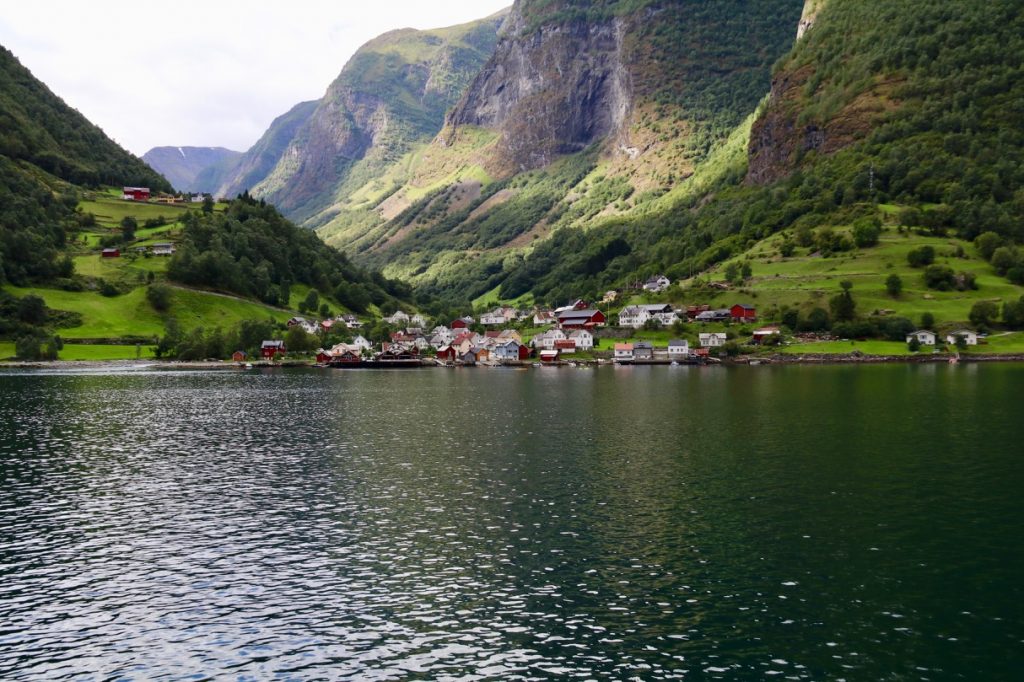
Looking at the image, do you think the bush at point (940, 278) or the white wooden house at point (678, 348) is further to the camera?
the bush at point (940, 278)

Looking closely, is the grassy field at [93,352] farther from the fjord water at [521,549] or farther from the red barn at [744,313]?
the red barn at [744,313]

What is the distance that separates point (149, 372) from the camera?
166750mm

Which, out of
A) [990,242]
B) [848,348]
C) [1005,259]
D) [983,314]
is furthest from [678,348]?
[990,242]

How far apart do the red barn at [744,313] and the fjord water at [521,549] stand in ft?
374

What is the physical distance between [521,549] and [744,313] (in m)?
169

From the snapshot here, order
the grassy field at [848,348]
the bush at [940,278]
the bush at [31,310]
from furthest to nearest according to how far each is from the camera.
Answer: the bush at [940,278] → the bush at [31,310] → the grassy field at [848,348]

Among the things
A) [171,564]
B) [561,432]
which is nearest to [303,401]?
[561,432]

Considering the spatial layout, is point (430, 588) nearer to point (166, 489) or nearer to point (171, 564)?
point (171, 564)

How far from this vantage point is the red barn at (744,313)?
642 feet

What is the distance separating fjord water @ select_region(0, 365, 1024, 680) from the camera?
27203 millimetres

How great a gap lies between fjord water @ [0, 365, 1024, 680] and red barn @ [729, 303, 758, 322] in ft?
374

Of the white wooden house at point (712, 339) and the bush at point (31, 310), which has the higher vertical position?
the bush at point (31, 310)

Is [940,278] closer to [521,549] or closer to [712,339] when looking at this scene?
[712,339]

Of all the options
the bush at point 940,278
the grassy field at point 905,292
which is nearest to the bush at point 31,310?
the grassy field at point 905,292
